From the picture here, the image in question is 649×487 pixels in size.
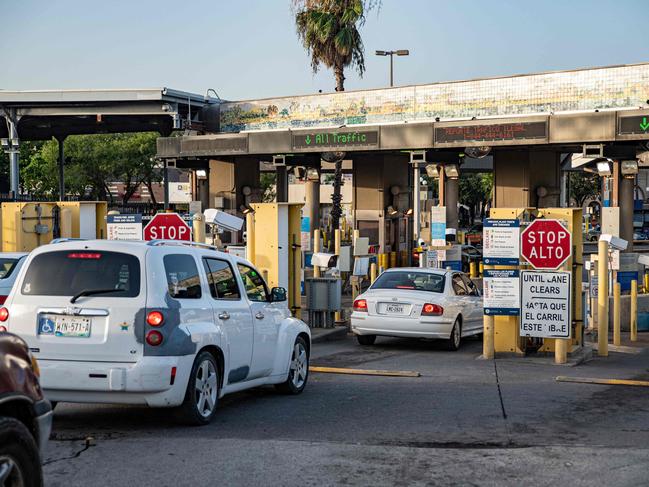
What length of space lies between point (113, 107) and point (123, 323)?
2385 centimetres

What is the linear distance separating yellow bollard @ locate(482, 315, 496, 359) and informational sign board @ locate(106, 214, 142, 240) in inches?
240

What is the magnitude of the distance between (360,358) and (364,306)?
1.57m

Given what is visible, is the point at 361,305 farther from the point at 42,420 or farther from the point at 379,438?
the point at 42,420

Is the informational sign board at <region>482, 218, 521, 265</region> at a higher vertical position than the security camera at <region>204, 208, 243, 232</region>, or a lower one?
lower

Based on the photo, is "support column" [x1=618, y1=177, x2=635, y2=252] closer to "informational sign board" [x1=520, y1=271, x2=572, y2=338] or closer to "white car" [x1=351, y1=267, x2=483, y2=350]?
"white car" [x1=351, y1=267, x2=483, y2=350]

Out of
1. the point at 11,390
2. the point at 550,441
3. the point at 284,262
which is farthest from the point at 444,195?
the point at 11,390

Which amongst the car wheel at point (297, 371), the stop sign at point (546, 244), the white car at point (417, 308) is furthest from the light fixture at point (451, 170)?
the car wheel at point (297, 371)

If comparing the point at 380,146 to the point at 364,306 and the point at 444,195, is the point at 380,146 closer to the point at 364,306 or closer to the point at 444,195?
the point at 444,195

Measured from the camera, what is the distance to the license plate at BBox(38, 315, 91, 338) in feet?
29.0

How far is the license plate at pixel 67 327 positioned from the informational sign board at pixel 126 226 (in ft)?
28.5

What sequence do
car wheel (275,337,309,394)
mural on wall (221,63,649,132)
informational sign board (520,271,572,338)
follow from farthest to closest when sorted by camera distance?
1. mural on wall (221,63,649,132)
2. informational sign board (520,271,572,338)
3. car wheel (275,337,309,394)

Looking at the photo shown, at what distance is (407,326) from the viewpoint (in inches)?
662

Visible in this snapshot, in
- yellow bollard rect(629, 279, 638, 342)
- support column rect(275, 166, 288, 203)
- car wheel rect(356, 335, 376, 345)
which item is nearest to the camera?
car wheel rect(356, 335, 376, 345)

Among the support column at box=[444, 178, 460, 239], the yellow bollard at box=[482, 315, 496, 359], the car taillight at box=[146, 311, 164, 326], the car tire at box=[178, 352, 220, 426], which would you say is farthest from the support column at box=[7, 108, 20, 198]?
the car taillight at box=[146, 311, 164, 326]
